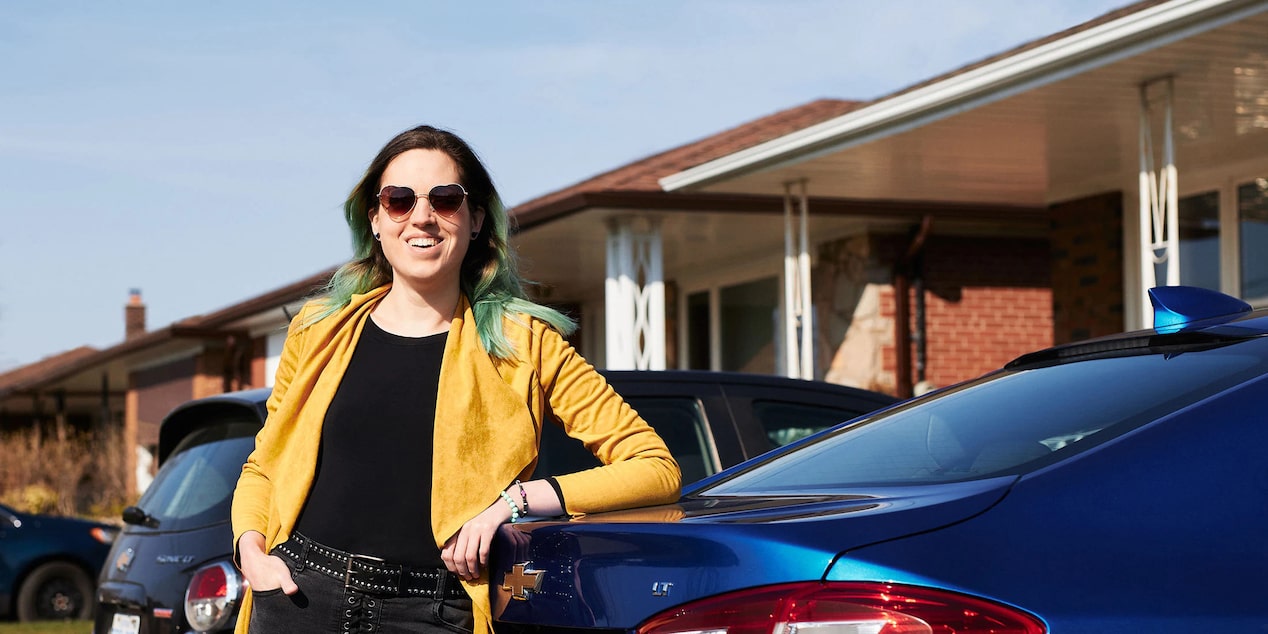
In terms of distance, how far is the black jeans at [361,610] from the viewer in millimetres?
2633

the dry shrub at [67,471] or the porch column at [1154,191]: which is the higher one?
the porch column at [1154,191]

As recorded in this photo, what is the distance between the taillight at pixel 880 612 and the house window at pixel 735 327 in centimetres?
1368

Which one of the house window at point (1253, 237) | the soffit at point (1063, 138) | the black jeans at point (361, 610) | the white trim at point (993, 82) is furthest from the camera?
the house window at point (1253, 237)

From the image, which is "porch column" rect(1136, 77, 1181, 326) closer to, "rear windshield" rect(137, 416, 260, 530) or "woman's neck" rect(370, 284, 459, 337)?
"rear windshield" rect(137, 416, 260, 530)

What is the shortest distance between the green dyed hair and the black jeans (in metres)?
0.50

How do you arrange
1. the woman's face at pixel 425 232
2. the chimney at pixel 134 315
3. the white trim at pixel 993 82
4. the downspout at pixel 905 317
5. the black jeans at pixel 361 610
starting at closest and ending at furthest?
1. the black jeans at pixel 361 610
2. the woman's face at pixel 425 232
3. the white trim at pixel 993 82
4. the downspout at pixel 905 317
5. the chimney at pixel 134 315

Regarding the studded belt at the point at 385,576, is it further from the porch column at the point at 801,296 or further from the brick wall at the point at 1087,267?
the brick wall at the point at 1087,267

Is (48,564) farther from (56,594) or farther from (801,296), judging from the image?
(801,296)

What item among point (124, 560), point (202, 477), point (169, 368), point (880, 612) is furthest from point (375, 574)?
point (169, 368)

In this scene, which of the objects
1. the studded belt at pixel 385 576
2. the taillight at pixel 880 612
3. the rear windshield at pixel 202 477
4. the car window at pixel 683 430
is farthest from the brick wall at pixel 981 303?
the taillight at pixel 880 612

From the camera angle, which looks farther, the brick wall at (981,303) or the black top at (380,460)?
the brick wall at (981,303)

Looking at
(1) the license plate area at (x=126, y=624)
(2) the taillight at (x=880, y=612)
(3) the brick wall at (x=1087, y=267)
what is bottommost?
(1) the license plate area at (x=126, y=624)

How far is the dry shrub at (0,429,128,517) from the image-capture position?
89.7 ft

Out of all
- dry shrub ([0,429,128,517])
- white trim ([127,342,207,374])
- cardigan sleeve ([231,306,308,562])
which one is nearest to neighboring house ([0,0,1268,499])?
cardigan sleeve ([231,306,308,562])
